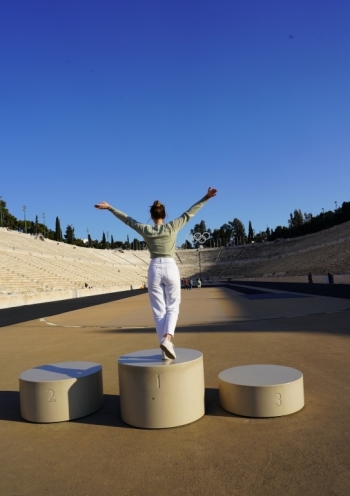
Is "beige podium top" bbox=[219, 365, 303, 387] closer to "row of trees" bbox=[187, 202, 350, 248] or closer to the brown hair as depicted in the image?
the brown hair

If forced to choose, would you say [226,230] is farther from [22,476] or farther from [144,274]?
[22,476]

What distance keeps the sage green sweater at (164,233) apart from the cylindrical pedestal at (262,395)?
Answer: 1.42m

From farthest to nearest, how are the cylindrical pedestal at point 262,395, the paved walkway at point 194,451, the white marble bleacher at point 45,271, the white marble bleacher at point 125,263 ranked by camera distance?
the white marble bleacher at point 125,263
the white marble bleacher at point 45,271
the cylindrical pedestal at point 262,395
the paved walkway at point 194,451

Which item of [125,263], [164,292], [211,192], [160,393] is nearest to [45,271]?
[164,292]

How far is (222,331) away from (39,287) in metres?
27.4

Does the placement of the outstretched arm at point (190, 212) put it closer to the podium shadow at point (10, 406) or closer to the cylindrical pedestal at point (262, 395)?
the cylindrical pedestal at point (262, 395)

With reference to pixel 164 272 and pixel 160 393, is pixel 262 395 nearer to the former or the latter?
pixel 160 393

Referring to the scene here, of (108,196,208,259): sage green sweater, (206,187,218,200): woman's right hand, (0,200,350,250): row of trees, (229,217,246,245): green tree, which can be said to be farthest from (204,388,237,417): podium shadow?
(229,217,246,245): green tree

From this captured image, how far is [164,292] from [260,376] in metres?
1.29

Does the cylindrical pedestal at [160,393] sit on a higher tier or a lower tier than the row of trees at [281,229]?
lower

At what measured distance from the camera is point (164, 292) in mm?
3824

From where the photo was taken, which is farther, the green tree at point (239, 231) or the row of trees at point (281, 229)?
the green tree at point (239, 231)

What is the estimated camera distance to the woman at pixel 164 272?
3.72 meters

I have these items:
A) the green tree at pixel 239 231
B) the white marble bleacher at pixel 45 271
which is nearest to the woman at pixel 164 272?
the white marble bleacher at pixel 45 271
